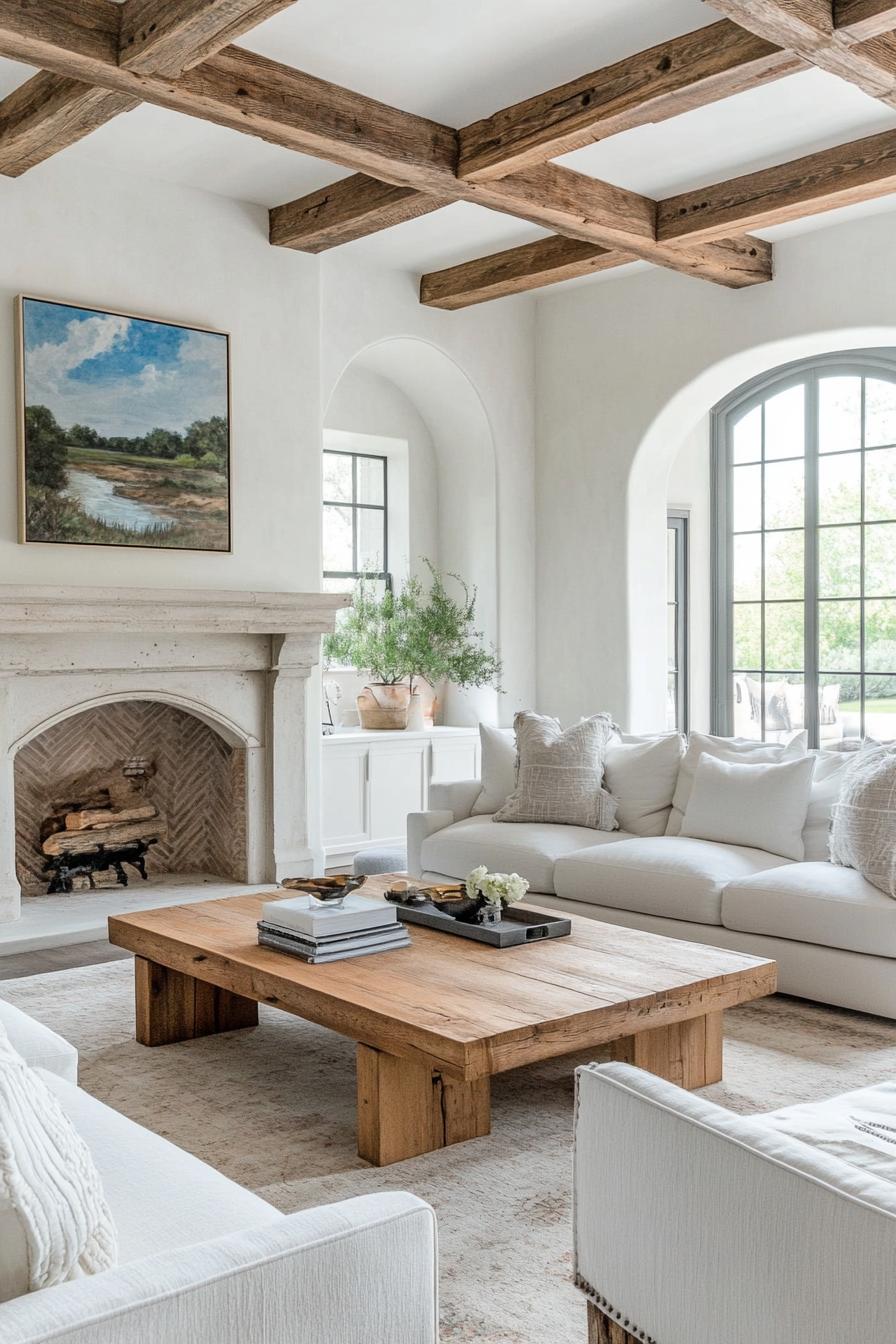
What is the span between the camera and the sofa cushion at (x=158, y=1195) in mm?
1599

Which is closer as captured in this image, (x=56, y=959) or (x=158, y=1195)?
(x=158, y=1195)

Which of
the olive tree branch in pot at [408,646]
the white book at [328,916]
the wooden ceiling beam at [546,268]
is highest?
the wooden ceiling beam at [546,268]

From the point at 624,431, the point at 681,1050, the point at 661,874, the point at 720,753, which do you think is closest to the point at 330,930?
the point at 681,1050

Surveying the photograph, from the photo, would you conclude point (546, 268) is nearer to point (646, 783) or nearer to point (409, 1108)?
point (646, 783)

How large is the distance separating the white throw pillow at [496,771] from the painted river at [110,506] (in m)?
1.68

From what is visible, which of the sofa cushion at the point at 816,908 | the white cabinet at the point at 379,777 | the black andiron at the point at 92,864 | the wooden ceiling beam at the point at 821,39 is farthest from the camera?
the white cabinet at the point at 379,777

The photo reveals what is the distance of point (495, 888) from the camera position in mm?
3510

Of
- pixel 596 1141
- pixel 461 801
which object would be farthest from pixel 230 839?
pixel 596 1141

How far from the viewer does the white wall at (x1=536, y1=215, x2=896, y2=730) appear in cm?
616

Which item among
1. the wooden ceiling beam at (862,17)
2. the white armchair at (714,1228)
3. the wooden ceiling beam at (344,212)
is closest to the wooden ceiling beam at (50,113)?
the wooden ceiling beam at (344,212)

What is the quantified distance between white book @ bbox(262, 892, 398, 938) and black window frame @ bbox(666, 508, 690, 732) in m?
4.80

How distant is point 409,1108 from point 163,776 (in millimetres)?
3457

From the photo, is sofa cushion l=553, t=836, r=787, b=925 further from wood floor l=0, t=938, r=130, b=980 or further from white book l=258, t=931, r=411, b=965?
wood floor l=0, t=938, r=130, b=980

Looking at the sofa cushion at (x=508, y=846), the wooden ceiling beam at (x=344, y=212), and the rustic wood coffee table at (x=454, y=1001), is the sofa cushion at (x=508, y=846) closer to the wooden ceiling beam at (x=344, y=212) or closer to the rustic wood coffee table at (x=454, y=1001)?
the rustic wood coffee table at (x=454, y=1001)
